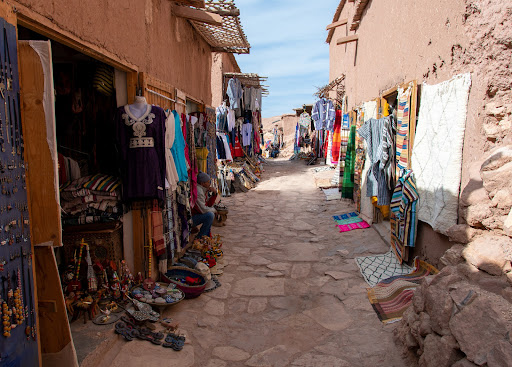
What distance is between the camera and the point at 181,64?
555 cm

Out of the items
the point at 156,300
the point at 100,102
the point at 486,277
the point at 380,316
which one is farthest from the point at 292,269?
the point at 100,102

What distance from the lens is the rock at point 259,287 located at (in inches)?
178

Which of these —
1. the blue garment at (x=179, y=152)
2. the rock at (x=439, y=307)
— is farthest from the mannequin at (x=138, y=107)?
the rock at (x=439, y=307)

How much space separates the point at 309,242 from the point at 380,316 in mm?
2807

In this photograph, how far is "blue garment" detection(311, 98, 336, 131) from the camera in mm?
13156

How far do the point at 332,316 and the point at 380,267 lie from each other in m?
1.49

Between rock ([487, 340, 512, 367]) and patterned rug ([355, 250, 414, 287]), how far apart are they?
258 centimetres

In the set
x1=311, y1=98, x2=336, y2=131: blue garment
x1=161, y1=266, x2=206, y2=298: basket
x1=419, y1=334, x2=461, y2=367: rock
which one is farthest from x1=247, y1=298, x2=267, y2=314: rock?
x1=311, y1=98, x2=336, y2=131: blue garment

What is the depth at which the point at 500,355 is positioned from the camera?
1.98 meters

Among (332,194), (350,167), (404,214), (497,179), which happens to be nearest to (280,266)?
(404,214)

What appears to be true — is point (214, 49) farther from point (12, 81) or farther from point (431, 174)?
point (12, 81)

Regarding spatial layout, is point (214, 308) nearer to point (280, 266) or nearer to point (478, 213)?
point (280, 266)

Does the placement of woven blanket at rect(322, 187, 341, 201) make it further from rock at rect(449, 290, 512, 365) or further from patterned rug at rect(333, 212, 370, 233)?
rock at rect(449, 290, 512, 365)

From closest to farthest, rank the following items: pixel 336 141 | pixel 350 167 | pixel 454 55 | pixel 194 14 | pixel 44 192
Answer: pixel 44 192
pixel 454 55
pixel 194 14
pixel 350 167
pixel 336 141
